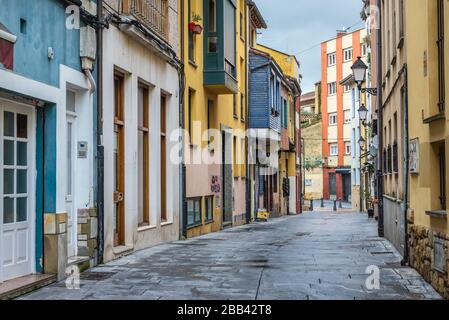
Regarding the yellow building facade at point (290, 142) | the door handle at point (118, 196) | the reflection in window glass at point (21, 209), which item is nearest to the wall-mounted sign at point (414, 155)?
the door handle at point (118, 196)

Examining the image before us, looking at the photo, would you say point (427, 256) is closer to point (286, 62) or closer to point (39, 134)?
point (39, 134)

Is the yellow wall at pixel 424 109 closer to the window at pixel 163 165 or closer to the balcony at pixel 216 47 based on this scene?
the window at pixel 163 165

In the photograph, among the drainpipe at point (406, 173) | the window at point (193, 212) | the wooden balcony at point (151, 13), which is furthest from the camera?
the window at point (193, 212)

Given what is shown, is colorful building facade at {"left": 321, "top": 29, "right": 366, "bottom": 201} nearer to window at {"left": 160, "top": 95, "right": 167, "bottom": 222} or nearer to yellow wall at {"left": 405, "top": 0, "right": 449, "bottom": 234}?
window at {"left": 160, "top": 95, "right": 167, "bottom": 222}

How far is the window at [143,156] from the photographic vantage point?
50.8 feet

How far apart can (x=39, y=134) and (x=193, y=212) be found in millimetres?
10440

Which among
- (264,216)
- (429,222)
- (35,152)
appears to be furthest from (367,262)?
(264,216)

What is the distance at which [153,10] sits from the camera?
1608 centimetres

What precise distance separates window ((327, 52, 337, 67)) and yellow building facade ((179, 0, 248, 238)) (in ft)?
Answer: 145

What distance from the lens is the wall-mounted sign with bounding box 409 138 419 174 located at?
11.0m

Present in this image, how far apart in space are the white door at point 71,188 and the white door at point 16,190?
1583 mm

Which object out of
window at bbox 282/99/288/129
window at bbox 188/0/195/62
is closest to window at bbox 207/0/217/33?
window at bbox 188/0/195/62

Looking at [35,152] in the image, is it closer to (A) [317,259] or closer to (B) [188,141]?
(A) [317,259]
